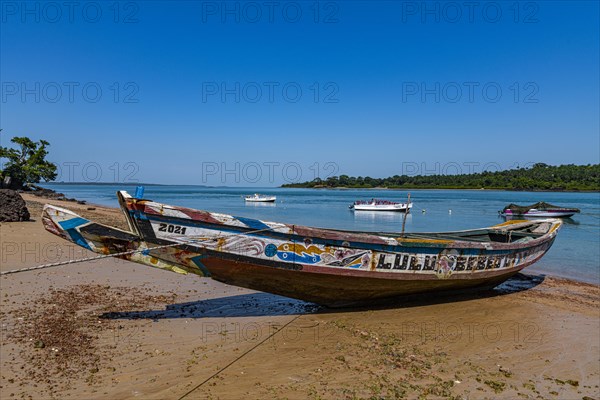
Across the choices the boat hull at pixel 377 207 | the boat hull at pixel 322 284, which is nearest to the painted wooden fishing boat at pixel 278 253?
the boat hull at pixel 322 284

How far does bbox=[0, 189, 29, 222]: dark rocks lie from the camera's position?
46.8ft

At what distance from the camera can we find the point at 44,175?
48406 mm

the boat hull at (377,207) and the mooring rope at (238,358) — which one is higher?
the mooring rope at (238,358)

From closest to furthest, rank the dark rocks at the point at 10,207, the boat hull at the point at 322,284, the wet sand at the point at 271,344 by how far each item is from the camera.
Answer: the wet sand at the point at 271,344, the boat hull at the point at 322,284, the dark rocks at the point at 10,207

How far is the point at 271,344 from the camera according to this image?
5.37 m

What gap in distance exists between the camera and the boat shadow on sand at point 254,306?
6320 millimetres

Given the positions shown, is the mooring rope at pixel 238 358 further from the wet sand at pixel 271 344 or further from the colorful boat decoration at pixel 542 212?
the colorful boat decoration at pixel 542 212

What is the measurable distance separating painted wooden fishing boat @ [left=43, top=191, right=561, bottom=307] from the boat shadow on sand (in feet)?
1.21

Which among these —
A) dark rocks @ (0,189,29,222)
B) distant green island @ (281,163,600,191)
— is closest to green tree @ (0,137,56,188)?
dark rocks @ (0,189,29,222)

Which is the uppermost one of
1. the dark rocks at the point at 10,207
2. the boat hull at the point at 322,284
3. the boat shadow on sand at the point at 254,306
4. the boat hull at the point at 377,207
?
the dark rocks at the point at 10,207

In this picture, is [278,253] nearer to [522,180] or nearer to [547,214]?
[547,214]

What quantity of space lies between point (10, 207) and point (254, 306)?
41.7 ft

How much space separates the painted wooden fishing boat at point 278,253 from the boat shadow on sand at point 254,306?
0.37m

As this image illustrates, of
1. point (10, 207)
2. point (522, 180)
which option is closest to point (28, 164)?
point (10, 207)
